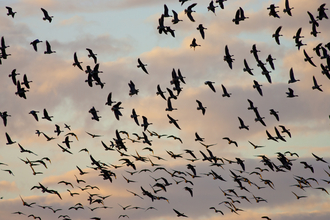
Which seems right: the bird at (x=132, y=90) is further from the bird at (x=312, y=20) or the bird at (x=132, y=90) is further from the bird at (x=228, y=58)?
the bird at (x=312, y=20)

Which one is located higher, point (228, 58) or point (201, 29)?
point (201, 29)

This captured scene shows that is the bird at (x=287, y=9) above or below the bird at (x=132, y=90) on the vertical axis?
above

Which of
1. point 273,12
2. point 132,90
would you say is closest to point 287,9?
point 273,12

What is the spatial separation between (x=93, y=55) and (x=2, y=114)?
1413cm

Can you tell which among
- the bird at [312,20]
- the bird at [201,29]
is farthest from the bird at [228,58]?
the bird at [312,20]

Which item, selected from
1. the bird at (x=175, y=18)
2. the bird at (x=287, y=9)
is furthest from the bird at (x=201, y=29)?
the bird at (x=287, y=9)

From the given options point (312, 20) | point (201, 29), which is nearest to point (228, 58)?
point (201, 29)

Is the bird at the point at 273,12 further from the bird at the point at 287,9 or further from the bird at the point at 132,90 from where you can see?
the bird at the point at 132,90

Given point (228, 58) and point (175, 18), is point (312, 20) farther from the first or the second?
point (175, 18)

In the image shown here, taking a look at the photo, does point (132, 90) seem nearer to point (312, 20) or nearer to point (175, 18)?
point (175, 18)

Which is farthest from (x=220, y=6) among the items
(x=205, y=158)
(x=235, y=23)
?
(x=205, y=158)

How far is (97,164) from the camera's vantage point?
87.5 meters

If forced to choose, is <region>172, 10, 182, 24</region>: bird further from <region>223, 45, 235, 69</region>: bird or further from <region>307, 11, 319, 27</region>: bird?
<region>307, 11, 319, 27</region>: bird

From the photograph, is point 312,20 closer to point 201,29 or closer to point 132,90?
point 201,29
